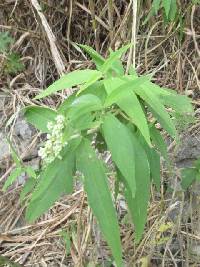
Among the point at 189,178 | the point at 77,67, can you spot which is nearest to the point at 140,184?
the point at 189,178

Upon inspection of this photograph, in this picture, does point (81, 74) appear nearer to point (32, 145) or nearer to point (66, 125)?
point (66, 125)

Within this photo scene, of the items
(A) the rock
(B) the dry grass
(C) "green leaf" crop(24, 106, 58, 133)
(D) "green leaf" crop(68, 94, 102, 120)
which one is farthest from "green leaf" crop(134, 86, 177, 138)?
(A) the rock

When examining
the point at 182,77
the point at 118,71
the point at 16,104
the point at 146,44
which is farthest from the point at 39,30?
the point at 118,71

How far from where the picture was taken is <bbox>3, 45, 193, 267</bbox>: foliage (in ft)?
3.61

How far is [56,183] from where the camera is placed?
1.16 meters

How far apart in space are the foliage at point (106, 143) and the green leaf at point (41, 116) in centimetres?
1

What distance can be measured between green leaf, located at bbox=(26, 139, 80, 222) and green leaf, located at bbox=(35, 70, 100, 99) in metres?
0.12

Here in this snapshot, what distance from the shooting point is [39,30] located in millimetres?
3053

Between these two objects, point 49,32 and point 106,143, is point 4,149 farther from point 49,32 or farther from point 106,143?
point 106,143

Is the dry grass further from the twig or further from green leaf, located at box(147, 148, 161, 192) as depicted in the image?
green leaf, located at box(147, 148, 161, 192)

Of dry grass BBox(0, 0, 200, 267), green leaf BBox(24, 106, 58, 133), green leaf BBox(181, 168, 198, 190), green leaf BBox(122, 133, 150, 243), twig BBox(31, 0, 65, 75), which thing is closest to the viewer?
green leaf BBox(122, 133, 150, 243)

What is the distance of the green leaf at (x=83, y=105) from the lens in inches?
43.8

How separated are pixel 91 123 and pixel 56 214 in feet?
3.97

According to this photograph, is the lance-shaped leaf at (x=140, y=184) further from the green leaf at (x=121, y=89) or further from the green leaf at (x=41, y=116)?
the green leaf at (x=41, y=116)
